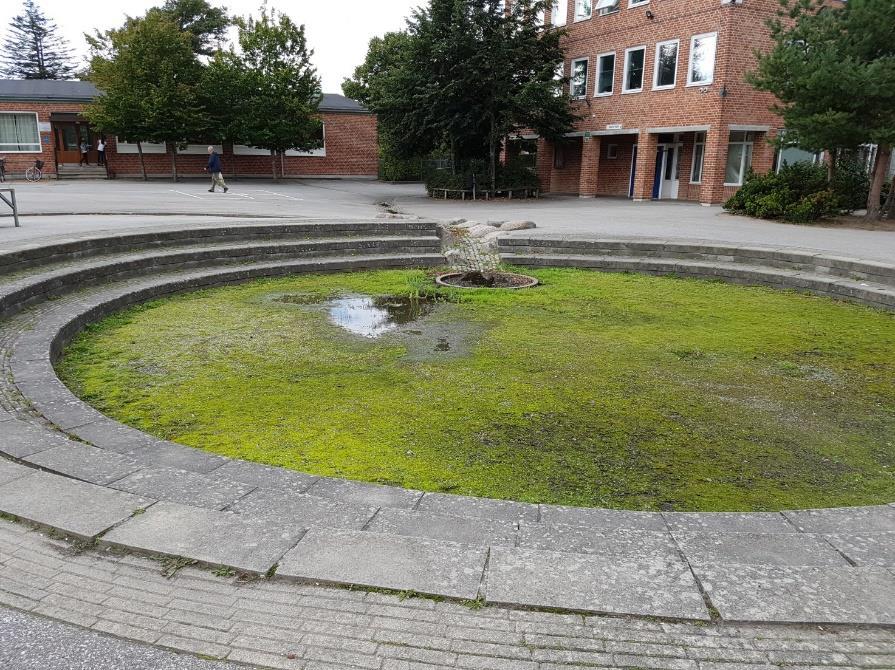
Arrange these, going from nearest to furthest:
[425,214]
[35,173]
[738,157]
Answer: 1. [425,214]
2. [738,157]
3. [35,173]

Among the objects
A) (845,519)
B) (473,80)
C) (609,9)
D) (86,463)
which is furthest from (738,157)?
(86,463)

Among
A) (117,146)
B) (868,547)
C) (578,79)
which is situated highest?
(578,79)

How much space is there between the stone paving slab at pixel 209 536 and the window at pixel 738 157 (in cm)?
2445

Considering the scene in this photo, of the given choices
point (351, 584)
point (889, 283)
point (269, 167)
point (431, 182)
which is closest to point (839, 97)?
point (889, 283)

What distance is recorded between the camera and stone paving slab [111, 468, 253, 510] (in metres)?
3.31

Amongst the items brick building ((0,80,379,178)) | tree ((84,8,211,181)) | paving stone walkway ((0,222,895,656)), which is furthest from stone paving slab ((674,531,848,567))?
brick building ((0,80,379,178))

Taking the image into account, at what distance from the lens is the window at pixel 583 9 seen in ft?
88.4

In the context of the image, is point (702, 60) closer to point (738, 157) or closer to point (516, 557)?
point (738, 157)

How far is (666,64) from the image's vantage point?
24.0 m

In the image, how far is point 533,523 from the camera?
10.6ft

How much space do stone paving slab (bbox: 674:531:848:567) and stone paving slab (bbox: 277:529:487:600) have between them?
92 centimetres

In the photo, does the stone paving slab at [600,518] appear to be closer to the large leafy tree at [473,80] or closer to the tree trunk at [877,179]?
the tree trunk at [877,179]

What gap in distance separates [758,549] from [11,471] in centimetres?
357

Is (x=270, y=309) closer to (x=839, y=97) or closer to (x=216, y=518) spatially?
(x=216, y=518)
